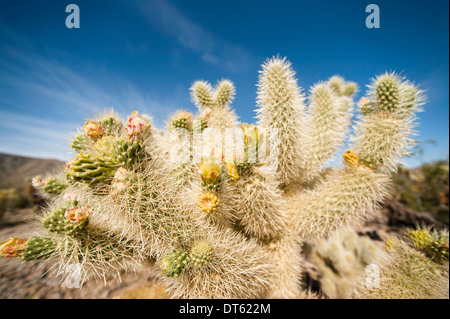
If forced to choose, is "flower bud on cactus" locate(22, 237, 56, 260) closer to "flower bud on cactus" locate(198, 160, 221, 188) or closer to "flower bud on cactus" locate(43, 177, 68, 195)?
"flower bud on cactus" locate(43, 177, 68, 195)

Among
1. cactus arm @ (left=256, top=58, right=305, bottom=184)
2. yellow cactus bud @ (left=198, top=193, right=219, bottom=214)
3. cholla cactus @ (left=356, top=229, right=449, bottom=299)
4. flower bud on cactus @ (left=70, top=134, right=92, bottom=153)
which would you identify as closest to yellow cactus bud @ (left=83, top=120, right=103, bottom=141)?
flower bud on cactus @ (left=70, top=134, right=92, bottom=153)

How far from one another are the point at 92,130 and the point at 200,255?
3.86 feet

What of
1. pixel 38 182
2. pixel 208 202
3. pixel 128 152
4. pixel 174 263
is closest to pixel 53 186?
pixel 38 182

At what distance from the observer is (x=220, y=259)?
53.7 inches

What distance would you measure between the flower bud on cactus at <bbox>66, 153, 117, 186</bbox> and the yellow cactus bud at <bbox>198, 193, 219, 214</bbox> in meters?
0.60

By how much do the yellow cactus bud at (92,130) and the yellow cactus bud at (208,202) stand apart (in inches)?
35.7

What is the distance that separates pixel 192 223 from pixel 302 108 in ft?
5.03

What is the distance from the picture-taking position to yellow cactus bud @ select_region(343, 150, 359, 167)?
6.50ft

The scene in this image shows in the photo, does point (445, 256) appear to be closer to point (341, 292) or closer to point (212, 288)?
point (341, 292)

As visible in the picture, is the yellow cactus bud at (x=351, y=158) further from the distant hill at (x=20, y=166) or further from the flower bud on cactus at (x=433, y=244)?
the distant hill at (x=20, y=166)

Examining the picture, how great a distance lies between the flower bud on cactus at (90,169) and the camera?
1.08m

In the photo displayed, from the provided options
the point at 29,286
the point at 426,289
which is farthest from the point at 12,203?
the point at 426,289

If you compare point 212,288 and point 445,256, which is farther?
point 445,256

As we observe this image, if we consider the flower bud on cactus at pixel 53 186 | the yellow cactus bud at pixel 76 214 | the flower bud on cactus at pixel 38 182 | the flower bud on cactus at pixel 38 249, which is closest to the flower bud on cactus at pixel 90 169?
the yellow cactus bud at pixel 76 214
